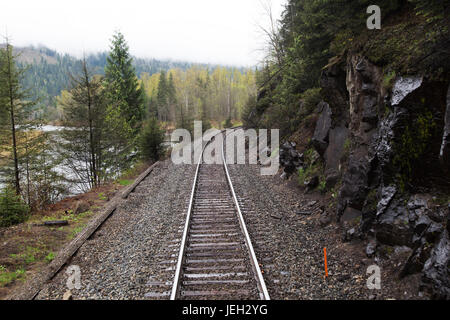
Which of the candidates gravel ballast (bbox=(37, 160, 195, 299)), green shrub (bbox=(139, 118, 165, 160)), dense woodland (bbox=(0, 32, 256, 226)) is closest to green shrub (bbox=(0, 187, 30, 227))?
dense woodland (bbox=(0, 32, 256, 226))

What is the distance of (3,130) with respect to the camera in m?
13.8

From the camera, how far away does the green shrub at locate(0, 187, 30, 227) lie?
9.25m

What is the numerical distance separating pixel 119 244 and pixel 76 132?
420 inches

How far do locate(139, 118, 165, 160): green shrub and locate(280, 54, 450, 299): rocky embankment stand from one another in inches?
585

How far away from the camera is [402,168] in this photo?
5469 mm

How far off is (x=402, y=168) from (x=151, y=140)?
17182 millimetres

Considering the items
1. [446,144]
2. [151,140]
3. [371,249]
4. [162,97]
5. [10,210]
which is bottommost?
[10,210]

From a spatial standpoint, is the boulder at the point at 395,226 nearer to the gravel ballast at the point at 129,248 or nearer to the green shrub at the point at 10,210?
the gravel ballast at the point at 129,248

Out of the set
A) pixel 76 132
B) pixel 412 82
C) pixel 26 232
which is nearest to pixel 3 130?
pixel 76 132

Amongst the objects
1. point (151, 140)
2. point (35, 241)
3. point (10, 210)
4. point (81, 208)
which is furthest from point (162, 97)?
point (35, 241)

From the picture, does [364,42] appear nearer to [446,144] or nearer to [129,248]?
[446,144]

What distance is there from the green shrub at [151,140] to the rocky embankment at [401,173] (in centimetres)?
1485

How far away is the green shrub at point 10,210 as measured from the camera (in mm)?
9250

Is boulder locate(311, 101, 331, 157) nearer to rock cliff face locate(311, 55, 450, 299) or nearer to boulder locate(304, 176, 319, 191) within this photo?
boulder locate(304, 176, 319, 191)
